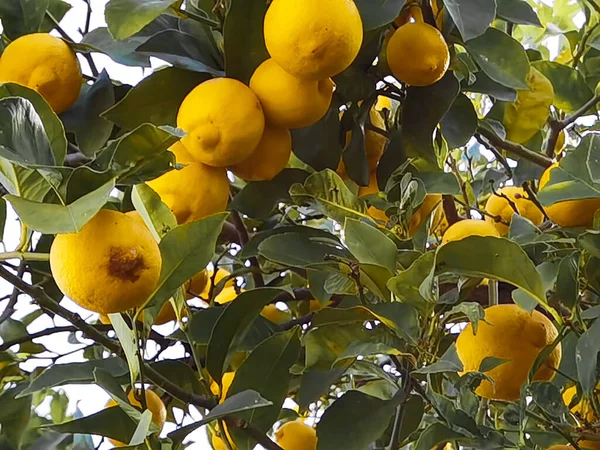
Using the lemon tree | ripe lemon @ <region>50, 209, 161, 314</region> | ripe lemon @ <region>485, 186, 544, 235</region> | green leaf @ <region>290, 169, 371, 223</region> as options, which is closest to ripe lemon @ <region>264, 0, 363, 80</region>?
the lemon tree

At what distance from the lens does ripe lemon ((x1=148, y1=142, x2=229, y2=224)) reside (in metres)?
0.72

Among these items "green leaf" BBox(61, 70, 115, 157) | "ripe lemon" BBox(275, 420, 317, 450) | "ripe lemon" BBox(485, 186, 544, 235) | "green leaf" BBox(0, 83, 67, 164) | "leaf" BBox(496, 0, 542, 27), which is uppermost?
"green leaf" BBox(0, 83, 67, 164)

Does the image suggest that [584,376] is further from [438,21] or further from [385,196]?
[438,21]

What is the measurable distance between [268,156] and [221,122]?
79 mm

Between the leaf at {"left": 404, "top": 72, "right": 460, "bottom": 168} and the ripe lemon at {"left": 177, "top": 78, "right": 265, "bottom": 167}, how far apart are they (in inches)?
7.7

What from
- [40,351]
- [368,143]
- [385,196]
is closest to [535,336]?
[385,196]

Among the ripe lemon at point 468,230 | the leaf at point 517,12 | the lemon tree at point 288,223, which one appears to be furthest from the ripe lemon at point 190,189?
the leaf at point 517,12

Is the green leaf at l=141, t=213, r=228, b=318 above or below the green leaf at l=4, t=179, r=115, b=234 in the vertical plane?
below

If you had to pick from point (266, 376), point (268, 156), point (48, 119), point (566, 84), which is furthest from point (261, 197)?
point (566, 84)

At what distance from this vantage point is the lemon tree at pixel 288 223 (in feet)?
1.82

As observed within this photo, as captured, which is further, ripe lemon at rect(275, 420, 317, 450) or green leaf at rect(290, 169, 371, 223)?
ripe lemon at rect(275, 420, 317, 450)

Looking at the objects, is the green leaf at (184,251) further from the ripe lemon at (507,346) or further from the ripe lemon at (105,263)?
the ripe lemon at (507,346)

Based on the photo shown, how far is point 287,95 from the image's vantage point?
0.70 metres

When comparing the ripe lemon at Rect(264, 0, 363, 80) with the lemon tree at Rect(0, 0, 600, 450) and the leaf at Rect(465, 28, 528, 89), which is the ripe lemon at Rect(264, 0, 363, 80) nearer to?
the lemon tree at Rect(0, 0, 600, 450)
